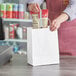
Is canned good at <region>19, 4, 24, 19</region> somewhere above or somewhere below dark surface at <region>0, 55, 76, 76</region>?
above

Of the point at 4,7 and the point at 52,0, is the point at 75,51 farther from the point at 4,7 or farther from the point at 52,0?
the point at 4,7

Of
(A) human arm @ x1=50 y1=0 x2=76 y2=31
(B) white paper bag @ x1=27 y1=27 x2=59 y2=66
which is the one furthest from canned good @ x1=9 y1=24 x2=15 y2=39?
(B) white paper bag @ x1=27 y1=27 x2=59 y2=66

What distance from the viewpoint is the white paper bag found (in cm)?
126

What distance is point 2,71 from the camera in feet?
3.85

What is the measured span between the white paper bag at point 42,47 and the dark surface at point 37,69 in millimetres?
39

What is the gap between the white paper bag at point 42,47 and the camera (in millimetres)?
1258

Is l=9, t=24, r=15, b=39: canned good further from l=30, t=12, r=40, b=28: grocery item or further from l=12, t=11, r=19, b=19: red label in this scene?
l=30, t=12, r=40, b=28: grocery item

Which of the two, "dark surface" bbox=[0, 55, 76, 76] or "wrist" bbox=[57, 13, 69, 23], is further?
"wrist" bbox=[57, 13, 69, 23]

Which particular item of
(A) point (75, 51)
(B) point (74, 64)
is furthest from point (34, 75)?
(A) point (75, 51)

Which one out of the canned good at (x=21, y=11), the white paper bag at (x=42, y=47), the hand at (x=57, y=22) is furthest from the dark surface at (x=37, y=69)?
the canned good at (x=21, y=11)

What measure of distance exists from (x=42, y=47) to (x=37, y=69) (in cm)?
13

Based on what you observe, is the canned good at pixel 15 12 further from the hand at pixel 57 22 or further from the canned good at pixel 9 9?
the hand at pixel 57 22

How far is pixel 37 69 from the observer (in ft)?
4.00

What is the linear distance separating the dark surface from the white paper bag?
4 cm
